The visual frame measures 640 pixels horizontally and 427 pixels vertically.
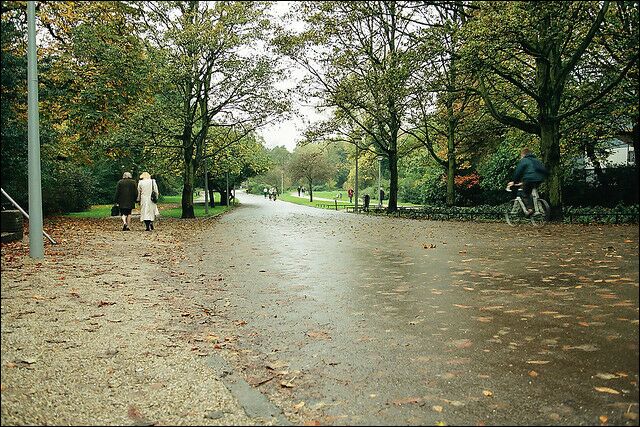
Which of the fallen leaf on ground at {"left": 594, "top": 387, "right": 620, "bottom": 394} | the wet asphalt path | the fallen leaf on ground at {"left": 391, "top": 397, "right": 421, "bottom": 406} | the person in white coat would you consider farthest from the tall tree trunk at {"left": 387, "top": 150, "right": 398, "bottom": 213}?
the fallen leaf on ground at {"left": 391, "top": 397, "right": 421, "bottom": 406}

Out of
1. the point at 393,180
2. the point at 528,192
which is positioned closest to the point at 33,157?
the point at 528,192

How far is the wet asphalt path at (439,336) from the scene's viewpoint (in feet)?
11.8

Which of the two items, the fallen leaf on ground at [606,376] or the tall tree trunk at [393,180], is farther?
the tall tree trunk at [393,180]

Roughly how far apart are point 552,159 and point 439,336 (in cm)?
1487

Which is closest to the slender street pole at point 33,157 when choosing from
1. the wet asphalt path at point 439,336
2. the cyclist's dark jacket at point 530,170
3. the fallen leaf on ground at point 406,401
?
the wet asphalt path at point 439,336

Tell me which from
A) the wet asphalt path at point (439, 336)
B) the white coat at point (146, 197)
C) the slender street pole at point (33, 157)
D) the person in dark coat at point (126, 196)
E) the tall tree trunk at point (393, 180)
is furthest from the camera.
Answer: the tall tree trunk at point (393, 180)

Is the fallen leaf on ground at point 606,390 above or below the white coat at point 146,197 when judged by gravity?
below

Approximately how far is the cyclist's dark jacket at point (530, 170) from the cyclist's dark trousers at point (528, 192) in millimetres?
252

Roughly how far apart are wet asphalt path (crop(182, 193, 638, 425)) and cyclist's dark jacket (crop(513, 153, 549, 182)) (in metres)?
1.91

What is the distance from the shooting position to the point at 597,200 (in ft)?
82.1

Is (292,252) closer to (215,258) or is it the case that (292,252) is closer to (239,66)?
(215,258)

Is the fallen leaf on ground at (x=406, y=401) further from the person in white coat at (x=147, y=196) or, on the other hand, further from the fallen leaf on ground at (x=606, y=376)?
the person in white coat at (x=147, y=196)

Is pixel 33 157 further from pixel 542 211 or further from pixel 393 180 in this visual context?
pixel 393 180

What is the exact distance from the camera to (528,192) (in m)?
12.2
